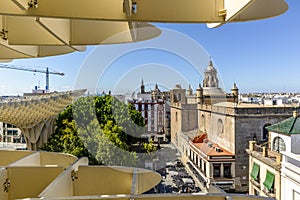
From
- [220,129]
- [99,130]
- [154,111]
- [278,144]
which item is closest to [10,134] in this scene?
[220,129]

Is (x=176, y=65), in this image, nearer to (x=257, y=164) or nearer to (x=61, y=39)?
(x=61, y=39)

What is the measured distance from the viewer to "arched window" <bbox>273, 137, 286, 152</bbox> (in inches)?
390

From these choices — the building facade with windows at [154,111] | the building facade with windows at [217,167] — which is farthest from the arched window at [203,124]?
the building facade with windows at [154,111]

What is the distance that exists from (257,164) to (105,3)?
11426mm

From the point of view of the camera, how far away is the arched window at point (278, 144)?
32.5ft

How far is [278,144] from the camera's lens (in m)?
10.2

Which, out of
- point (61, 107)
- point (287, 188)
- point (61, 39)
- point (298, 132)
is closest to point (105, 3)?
point (61, 39)

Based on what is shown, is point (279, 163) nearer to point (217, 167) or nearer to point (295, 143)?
point (295, 143)

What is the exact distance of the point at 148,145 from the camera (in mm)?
10578

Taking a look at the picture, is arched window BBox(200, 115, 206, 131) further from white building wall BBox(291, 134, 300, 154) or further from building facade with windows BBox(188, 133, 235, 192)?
white building wall BBox(291, 134, 300, 154)

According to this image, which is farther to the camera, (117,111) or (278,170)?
(117,111)

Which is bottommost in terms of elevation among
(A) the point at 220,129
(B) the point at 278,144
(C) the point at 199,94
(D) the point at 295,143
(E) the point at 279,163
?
(E) the point at 279,163

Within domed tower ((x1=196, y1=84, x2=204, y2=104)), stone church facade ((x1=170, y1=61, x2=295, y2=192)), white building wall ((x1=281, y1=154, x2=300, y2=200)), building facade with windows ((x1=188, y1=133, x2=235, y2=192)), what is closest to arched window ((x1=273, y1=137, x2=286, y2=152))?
white building wall ((x1=281, y1=154, x2=300, y2=200))

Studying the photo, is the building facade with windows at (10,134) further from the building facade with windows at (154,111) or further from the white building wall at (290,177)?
the white building wall at (290,177)
